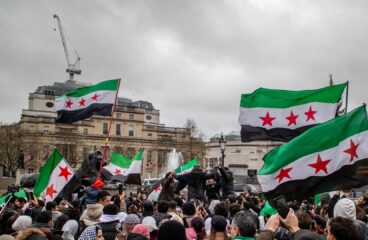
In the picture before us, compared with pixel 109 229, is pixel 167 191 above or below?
above

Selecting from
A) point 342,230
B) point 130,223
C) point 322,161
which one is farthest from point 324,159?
point 130,223

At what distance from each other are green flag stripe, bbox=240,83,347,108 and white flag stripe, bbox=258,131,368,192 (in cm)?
375

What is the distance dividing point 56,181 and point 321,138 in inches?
258

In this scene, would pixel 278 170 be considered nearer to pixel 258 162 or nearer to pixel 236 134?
pixel 258 162

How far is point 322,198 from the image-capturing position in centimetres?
1234

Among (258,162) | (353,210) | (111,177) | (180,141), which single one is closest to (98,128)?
(180,141)

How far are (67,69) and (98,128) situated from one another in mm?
49755

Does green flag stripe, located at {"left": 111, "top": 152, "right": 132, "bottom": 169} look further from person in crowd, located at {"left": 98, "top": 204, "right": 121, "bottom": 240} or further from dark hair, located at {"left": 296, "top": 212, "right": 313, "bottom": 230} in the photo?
dark hair, located at {"left": 296, "top": 212, "right": 313, "bottom": 230}

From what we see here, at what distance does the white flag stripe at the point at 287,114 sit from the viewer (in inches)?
414

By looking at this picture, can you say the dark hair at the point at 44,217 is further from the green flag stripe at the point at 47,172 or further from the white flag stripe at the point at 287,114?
the white flag stripe at the point at 287,114

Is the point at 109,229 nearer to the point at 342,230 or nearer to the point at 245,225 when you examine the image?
the point at 245,225

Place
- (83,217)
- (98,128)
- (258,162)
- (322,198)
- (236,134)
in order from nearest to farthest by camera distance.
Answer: (83,217) < (322,198) < (98,128) < (258,162) < (236,134)

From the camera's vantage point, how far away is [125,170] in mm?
16828

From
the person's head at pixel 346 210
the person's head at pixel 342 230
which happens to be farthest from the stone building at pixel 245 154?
the person's head at pixel 342 230
